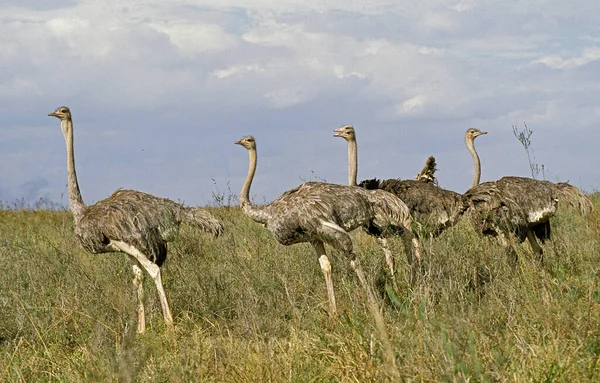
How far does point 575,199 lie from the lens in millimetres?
8242

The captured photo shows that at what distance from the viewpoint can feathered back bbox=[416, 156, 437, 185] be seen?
1072 cm

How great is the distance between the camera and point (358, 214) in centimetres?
709

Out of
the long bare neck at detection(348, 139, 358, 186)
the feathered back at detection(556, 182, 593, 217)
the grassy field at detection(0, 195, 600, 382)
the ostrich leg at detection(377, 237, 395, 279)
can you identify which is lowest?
the grassy field at detection(0, 195, 600, 382)

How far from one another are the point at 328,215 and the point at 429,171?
4.15 m

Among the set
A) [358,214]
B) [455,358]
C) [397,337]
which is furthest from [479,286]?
[455,358]

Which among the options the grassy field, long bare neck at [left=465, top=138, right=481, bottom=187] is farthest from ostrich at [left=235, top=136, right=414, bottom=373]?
long bare neck at [left=465, top=138, right=481, bottom=187]

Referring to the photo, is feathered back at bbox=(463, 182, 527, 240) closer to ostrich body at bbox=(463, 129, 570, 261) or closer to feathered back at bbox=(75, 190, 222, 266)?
ostrich body at bbox=(463, 129, 570, 261)

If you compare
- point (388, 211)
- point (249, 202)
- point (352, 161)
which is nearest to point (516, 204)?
point (388, 211)

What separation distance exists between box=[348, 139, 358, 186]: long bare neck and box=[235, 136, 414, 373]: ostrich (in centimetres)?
215

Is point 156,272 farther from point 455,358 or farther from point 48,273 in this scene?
point 455,358

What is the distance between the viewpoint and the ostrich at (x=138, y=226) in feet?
23.6

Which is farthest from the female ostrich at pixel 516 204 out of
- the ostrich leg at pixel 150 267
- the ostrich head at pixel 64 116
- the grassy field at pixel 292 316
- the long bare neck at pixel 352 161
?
the ostrich head at pixel 64 116

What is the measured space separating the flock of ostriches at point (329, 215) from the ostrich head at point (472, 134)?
3.45 metres

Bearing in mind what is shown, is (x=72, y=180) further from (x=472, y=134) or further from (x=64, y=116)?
(x=472, y=134)
